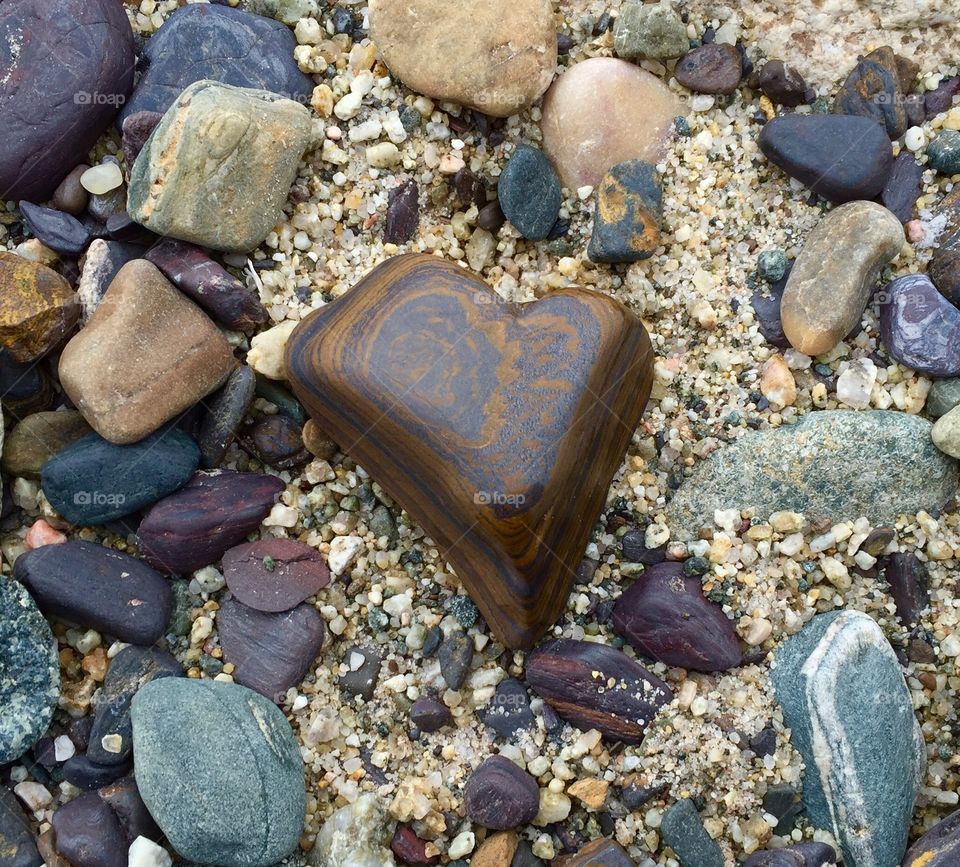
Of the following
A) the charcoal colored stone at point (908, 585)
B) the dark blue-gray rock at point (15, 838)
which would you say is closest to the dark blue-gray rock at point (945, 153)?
the charcoal colored stone at point (908, 585)

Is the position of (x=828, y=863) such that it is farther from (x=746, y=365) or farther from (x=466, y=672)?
(x=746, y=365)

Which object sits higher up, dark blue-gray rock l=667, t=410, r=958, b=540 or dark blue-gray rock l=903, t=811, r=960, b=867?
dark blue-gray rock l=667, t=410, r=958, b=540

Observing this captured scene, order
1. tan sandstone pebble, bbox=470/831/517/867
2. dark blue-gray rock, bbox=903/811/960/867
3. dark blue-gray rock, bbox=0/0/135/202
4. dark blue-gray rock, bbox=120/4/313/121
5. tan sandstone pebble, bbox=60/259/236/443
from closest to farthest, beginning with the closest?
dark blue-gray rock, bbox=903/811/960/867 < tan sandstone pebble, bbox=470/831/517/867 < tan sandstone pebble, bbox=60/259/236/443 < dark blue-gray rock, bbox=0/0/135/202 < dark blue-gray rock, bbox=120/4/313/121

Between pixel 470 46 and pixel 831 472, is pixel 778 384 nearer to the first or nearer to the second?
pixel 831 472

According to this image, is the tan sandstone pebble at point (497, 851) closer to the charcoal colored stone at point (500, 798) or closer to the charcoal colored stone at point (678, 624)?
the charcoal colored stone at point (500, 798)

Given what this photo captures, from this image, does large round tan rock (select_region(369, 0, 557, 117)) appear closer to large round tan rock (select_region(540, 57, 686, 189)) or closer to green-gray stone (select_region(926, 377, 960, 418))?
large round tan rock (select_region(540, 57, 686, 189))

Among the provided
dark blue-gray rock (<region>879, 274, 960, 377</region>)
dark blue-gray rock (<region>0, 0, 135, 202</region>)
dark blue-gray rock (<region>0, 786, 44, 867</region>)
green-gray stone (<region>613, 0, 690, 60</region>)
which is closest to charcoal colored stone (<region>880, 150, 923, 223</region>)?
dark blue-gray rock (<region>879, 274, 960, 377</region>)

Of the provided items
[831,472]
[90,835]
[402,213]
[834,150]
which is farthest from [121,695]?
[834,150]
